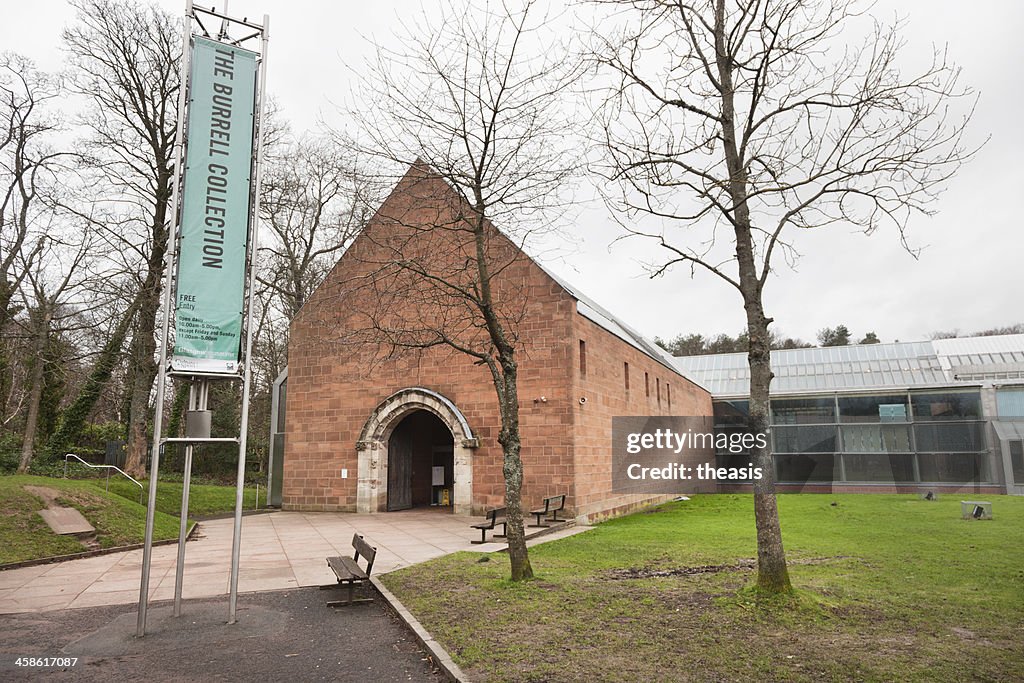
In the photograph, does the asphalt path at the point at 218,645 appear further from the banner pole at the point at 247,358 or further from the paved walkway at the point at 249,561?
the paved walkway at the point at 249,561

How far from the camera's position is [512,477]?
9711 millimetres

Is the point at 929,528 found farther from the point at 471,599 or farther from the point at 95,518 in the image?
the point at 95,518

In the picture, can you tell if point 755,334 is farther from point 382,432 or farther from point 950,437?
point 950,437

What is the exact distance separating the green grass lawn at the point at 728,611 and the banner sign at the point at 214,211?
418 centimetres

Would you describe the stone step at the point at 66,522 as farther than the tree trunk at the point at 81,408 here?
No

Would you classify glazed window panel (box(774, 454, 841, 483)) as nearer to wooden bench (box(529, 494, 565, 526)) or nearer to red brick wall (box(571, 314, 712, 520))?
→ red brick wall (box(571, 314, 712, 520))

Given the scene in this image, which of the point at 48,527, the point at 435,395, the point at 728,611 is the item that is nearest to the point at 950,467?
the point at 435,395

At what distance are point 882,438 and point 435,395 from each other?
22.4 metres

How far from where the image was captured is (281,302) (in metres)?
33.4

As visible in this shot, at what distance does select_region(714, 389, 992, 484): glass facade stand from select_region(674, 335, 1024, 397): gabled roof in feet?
5.52

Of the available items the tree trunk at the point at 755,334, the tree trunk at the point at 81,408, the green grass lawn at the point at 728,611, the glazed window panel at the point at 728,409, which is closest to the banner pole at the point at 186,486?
the green grass lawn at the point at 728,611

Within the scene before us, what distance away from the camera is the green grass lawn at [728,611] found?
5.82 m

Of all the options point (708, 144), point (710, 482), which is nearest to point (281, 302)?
point (710, 482)

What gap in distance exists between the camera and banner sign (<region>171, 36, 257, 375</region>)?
799 centimetres
